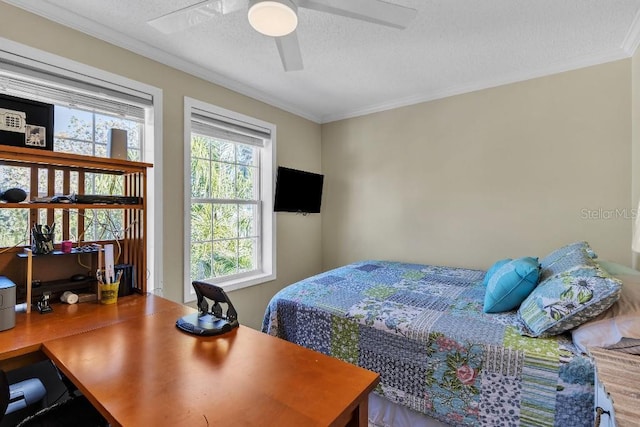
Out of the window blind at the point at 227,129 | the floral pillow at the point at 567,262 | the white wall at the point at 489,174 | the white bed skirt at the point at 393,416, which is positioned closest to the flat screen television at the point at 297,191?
the white wall at the point at 489,174

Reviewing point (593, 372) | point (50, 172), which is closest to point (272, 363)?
point (593, 372)

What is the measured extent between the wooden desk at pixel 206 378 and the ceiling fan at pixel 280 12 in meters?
1.42

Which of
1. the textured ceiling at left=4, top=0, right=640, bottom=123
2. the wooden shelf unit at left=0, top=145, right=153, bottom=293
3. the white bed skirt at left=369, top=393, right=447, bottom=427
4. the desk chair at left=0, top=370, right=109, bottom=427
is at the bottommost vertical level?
the white bed skirt at left=369, top=393, right=447, bottom=427

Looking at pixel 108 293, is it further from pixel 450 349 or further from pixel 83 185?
pixel 450 349

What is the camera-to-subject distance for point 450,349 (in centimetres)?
151

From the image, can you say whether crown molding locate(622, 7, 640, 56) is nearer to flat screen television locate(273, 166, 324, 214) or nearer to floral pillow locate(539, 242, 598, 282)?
floral pillow locate(539, 242, 598, 282)

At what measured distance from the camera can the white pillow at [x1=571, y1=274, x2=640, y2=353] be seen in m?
1.27

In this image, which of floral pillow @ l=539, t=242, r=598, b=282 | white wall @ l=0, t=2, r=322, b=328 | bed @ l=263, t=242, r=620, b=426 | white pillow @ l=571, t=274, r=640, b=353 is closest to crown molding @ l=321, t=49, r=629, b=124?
white wall @ l=0, t=2, r=322, b=328

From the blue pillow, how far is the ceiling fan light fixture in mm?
1778

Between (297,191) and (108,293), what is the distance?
216 cm

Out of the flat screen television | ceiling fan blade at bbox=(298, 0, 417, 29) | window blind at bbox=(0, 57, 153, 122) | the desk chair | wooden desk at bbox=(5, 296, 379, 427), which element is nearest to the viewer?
wooden desk at bbox=(5, 296, 379, 427)

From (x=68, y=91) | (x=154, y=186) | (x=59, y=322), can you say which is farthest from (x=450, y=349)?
(x=68, y=91)

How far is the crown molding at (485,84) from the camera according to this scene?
2424 mm

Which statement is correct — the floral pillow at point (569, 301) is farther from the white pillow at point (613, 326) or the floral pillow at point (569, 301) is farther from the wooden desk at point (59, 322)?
the wooden desk at point (59, 322)
